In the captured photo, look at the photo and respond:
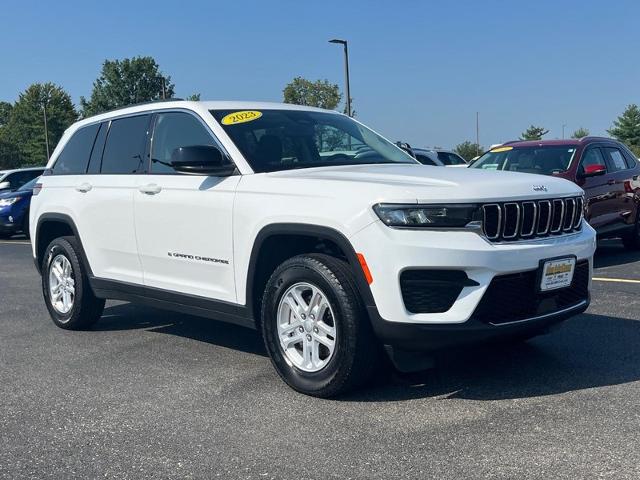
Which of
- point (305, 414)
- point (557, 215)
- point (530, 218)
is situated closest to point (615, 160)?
point (557, 215)

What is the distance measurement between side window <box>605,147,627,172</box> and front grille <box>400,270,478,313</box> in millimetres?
7400

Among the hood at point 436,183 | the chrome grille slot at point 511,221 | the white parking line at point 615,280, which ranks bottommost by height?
the white parking line at point 615,280

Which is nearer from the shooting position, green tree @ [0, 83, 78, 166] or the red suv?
the red suv

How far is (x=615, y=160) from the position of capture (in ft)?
35.1

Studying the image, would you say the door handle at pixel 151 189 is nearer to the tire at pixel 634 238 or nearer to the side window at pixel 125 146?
the side window at pixel 125 146

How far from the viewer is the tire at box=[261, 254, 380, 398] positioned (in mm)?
4117

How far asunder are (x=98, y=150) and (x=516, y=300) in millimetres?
3798

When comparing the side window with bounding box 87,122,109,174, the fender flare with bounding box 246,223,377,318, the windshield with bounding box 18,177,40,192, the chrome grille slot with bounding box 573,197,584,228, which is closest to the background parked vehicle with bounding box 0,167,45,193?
the windshield with bounding box 18,177,40,192

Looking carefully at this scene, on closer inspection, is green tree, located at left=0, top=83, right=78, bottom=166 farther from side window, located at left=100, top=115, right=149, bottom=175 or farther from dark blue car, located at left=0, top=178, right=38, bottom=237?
side window, located at left=100, top=115, right=149, bottom=175

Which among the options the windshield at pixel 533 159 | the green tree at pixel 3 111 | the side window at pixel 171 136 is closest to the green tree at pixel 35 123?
the green tree at pixel 3 111

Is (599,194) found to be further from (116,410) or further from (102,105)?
(102,105)

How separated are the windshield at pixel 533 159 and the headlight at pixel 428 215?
20.2 ft

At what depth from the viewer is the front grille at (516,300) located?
4.00m

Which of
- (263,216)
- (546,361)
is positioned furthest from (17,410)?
(546,361)
